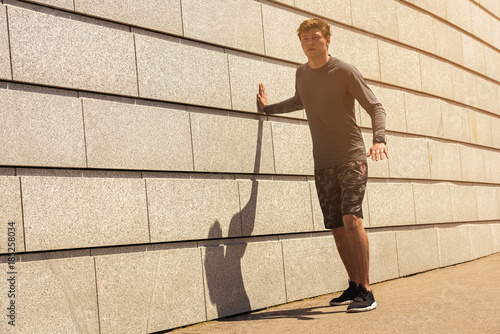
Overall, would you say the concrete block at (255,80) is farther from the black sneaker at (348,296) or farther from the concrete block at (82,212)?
the black sneaker at (348,296)

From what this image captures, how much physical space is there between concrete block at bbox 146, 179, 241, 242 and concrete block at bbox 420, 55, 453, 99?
4.12 m

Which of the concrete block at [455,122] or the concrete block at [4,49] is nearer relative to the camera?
the concrete block at [4,49]

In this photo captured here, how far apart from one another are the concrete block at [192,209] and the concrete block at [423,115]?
136 inches

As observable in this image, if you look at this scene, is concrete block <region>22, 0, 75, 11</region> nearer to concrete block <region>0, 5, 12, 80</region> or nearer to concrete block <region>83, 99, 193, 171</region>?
concrete block <region>0, 5, 12, 80</region>

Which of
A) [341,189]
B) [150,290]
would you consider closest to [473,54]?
[341,189]

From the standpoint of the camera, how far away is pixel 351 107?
5.87 m

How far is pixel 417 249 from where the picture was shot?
8.41 m

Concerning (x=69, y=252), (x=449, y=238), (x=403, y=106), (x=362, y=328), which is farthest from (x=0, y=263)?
(x=449, y=238)

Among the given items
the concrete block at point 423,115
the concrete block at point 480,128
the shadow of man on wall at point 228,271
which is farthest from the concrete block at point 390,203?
the concrete block at point 480,128

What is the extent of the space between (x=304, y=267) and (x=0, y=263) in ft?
10.2

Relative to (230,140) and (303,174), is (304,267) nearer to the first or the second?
(303,174)

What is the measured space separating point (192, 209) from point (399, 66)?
4.07 m

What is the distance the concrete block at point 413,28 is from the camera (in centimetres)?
868

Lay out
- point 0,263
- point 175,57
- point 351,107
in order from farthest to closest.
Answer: point 351,107
point 175,57
point 0,263
